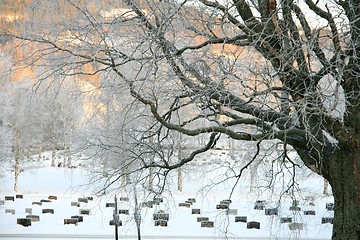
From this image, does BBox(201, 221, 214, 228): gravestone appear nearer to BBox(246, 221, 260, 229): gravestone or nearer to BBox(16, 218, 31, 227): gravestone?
BBox(246, 221, 260, 229): gravestone

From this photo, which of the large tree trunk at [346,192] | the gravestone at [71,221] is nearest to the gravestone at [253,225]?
the gravestone at [71,221]

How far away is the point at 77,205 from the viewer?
1744 centimetres

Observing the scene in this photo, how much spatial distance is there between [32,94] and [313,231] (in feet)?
32.6

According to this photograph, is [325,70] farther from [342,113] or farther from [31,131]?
[31,131]

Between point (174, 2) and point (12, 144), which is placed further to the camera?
point (12, 144)

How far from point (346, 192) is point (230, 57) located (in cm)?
143

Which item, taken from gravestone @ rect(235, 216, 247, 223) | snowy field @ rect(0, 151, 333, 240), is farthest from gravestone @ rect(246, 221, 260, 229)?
gravestone @ rect(235, 216, 247, 223)

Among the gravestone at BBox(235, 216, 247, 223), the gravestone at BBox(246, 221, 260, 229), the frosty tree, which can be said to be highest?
the frosty tree

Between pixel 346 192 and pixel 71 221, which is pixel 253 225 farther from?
pixel 346 192

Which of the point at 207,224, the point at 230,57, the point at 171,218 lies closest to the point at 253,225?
the point at 207,224

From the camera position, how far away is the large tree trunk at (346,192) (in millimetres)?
4375

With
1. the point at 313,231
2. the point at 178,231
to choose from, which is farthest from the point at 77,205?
the point at 313,231

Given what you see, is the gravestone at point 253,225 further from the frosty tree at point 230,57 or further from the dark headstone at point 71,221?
the frosty tree at point 230,57

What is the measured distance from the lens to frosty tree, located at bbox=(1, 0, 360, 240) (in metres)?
4.09
